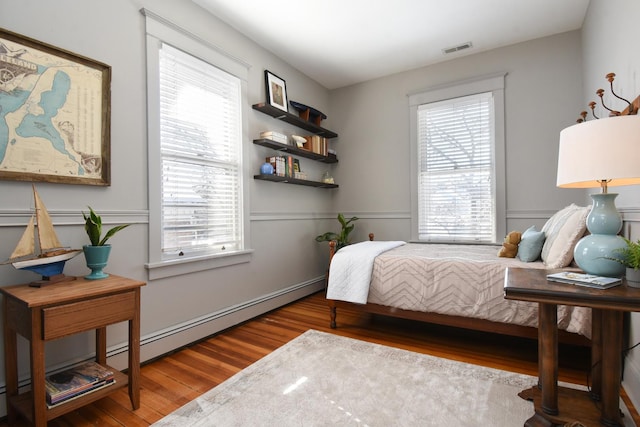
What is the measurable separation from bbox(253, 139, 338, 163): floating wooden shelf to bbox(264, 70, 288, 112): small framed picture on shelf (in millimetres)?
416

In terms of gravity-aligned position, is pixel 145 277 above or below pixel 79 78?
below

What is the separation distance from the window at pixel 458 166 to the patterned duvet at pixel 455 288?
41.3 inches

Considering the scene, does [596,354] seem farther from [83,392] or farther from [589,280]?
[83,392]

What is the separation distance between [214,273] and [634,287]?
8.87ft

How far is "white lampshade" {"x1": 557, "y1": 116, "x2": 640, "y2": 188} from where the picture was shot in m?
1.31

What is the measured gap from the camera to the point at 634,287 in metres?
1.37

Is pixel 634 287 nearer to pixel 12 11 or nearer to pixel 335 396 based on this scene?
pixel 335 396

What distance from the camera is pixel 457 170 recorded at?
12.6 ft

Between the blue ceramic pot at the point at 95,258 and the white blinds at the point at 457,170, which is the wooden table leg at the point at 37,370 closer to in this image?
the blue ceramic pot at the point at 95,258

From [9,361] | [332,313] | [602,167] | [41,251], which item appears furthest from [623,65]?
[9,361]

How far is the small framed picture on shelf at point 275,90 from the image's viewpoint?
3.45 m

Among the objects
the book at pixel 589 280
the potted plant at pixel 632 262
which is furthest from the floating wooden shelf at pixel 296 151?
the potted plant at pixel 632 262

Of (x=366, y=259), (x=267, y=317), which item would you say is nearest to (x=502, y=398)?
(x=366, y=259)

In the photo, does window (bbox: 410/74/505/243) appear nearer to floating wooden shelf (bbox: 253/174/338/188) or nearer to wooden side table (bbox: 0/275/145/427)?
floating wooden shelf (bbox: 253/174/338/188)
